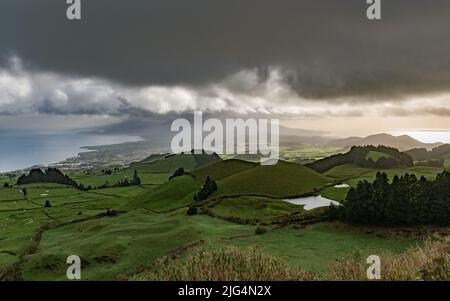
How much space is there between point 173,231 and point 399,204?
31.5m

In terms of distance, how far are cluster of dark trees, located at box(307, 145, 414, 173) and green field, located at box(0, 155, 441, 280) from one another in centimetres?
1763

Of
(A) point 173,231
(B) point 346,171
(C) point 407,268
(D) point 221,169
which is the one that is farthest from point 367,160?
(C) point 407,268

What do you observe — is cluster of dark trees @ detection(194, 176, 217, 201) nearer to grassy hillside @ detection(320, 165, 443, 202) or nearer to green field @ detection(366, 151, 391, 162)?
grassy hillside @ detection(320, 165, 443, 202)

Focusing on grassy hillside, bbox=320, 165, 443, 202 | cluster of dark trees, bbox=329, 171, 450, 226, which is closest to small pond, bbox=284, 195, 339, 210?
grassy hillside, bbox=320, 165, 443, 202

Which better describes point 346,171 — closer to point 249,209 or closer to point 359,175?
point 359,175

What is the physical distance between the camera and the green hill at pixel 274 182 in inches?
4373

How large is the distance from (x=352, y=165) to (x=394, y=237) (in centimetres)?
12674

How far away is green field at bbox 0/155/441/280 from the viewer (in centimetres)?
4288

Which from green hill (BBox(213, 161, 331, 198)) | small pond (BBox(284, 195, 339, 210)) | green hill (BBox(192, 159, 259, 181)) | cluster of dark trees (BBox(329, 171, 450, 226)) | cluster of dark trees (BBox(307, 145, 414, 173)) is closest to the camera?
cluster of dark trees (BBox(329, 171, 450, 226))

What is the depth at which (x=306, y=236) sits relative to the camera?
167ft

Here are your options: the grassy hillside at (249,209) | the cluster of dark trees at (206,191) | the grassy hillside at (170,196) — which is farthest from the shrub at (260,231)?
the cluster of dark trees at (206,191)

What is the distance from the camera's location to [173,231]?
5284cm

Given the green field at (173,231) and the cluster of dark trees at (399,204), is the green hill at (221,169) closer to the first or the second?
the green field at (173,231)

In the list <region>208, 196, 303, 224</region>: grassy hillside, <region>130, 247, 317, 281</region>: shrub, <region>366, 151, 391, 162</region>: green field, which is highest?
<region>130, 247, 317, 281</region>: shrub
